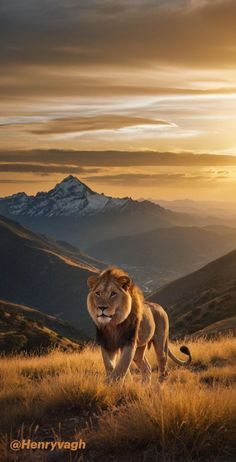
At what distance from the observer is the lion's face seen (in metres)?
7.77

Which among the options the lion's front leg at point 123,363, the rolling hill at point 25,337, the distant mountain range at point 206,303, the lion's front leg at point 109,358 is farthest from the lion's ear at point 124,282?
the rolling hill at point 25,337

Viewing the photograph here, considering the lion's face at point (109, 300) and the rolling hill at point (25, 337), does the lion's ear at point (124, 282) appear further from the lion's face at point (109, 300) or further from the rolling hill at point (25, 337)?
the rolling hill at point (25, 337)

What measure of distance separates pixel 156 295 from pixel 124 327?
7093 inches

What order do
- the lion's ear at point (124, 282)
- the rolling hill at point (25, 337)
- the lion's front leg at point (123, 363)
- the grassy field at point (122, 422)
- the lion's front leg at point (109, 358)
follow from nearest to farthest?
1. the grassy field at point (122, 422)
2. the lion's ear at point (124, 282)
3. the lion's front leg at point (123, 363)
4. the lion's front leg at point (109, 358)
5. the rolling hill at point (25, 337)

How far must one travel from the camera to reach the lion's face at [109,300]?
25.5 feet

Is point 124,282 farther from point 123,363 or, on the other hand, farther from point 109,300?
point 123,363

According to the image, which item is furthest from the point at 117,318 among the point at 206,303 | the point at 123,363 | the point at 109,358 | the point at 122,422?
the point at 206,303

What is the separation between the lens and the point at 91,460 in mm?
5574

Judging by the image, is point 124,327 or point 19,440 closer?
point 19,440

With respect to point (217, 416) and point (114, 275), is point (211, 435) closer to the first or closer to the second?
point (217, 416)

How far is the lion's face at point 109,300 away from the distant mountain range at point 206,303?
80.5ft

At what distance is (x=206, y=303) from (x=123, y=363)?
238ft

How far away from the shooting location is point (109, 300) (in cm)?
782

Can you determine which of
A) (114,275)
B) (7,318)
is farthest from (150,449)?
(7,318)
